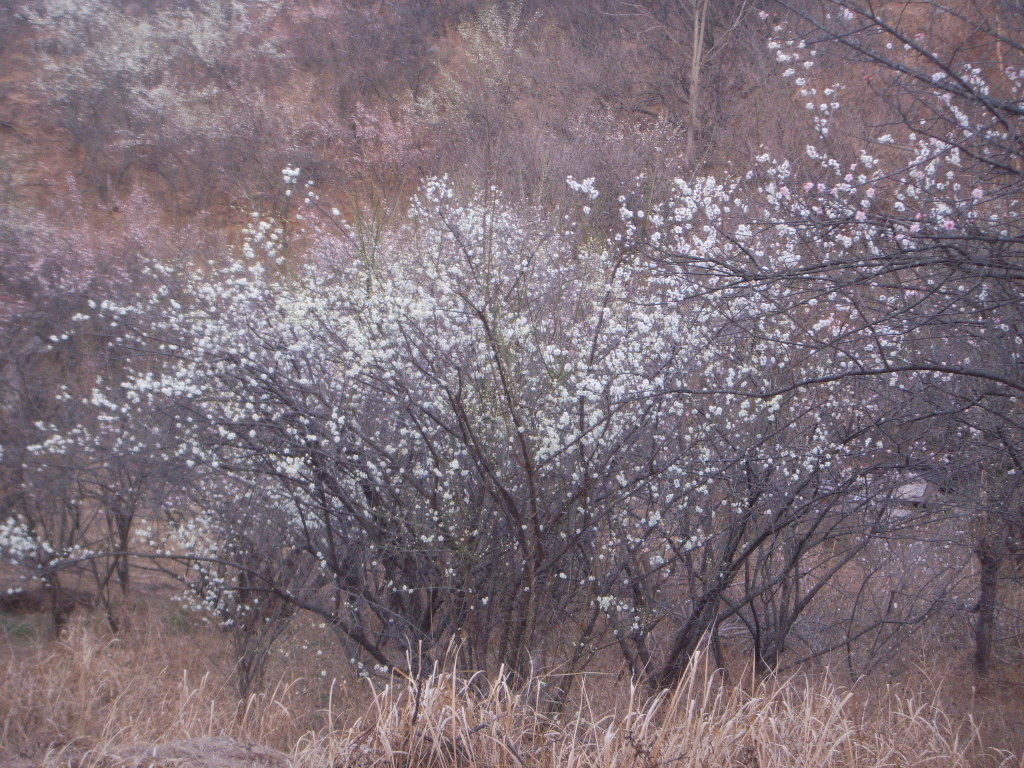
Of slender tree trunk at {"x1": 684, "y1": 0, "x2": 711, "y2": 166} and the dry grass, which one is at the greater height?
slender tree trunk at {"x1": 684, "y1": 0, "x2": 711, "y2": 166}

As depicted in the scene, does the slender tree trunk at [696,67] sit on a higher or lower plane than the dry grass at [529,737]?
higher

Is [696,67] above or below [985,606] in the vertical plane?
above

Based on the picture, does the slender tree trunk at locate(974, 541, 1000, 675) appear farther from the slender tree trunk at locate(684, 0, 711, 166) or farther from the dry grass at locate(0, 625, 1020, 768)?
the slender tree trunk at locate(684, 0, 711, 166)

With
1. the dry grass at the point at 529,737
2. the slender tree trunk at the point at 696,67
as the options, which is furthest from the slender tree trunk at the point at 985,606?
the slender tree trunk at the point at 696,67

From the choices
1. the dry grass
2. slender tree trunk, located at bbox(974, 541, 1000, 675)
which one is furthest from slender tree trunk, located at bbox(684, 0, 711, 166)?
the dry grass

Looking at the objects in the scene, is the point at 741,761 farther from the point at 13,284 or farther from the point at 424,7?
the point at 424,7

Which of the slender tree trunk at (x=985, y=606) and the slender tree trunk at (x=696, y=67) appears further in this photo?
the slender tree trunk at (x=696, y=67)

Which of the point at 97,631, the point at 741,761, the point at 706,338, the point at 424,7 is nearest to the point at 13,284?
the point at 97,631

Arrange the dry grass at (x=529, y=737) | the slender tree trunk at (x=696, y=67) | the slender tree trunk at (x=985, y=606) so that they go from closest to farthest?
1. the dry grass at (x=529, y=737)
2. the slender tree trunk at (x=985, y=606)
3. the slender tree trunk at (x=696, y=67)

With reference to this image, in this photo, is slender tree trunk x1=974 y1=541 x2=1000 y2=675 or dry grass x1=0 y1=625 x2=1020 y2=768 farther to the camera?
slender tree trunk x1=974 y1=541 x2=1000 y2=675

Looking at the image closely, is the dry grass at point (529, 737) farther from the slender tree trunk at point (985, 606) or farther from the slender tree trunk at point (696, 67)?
the slender tree trunk at point (696, 67)

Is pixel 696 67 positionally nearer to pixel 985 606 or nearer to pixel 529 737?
pixel 985 606

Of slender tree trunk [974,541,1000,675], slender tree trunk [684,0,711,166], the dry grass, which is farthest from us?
slender tree trunk [684,0,711,166]

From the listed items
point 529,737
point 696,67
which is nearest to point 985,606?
point 529,737
